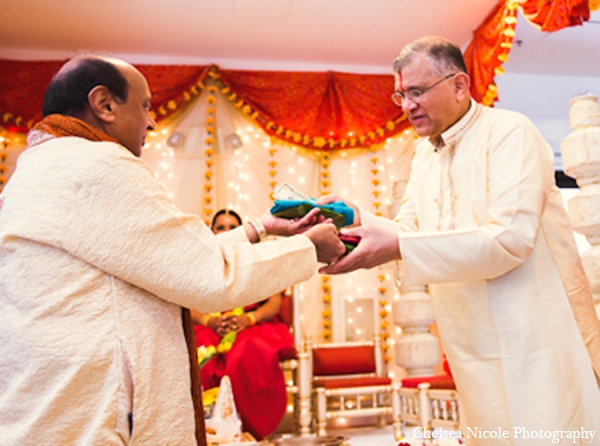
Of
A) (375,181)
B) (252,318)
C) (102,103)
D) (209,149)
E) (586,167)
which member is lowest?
(252,318)

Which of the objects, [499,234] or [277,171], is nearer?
[499,234]

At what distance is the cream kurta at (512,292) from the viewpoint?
4.51 ft

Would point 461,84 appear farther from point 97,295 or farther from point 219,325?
point 219,325

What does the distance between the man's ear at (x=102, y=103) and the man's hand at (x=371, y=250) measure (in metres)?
0.74

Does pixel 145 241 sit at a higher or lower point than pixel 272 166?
lower

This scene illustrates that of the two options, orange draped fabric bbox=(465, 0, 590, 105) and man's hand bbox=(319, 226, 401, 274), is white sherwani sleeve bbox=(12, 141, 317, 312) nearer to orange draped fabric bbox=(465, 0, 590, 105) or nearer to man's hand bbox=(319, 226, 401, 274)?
man's hand bbox=(319, 226, 401, 274)

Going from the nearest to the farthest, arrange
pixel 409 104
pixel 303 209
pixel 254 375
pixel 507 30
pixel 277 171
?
pixel 303 209
pixel 409 104
pixel 254 375
pixel 507 30
pixel 277 171

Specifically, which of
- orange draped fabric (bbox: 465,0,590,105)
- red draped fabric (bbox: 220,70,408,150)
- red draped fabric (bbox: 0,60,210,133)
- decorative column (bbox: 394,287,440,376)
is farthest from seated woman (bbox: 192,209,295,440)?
orange draped fabric (bbox: 465,0,590,105)

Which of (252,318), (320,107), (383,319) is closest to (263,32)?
(320,107)

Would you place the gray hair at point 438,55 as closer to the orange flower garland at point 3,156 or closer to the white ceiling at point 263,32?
the white ceiling at point 263,32

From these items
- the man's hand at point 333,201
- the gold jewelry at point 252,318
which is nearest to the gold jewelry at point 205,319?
the gold jewelry at point 252,318

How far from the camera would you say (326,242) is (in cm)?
139

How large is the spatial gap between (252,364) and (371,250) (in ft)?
8.23

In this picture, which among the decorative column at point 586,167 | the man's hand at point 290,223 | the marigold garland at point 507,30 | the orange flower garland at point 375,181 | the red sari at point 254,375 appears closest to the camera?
the man's hand at point 290,223
